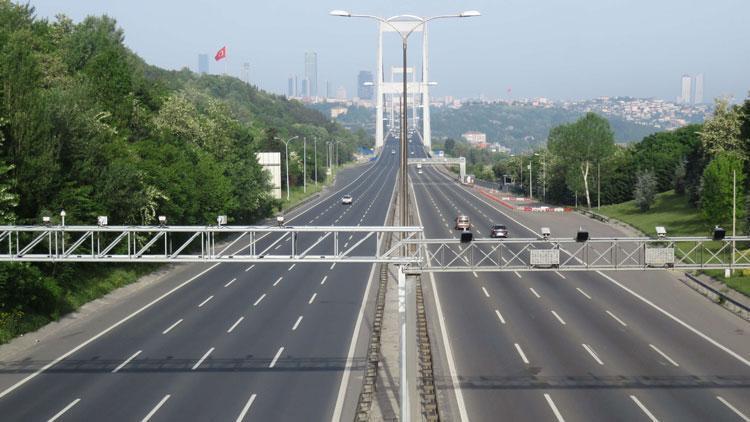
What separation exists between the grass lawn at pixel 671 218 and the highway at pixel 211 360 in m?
19.2

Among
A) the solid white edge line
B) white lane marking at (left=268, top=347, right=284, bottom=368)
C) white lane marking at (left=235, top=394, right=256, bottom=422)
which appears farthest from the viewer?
white lane marking at (left=268, top=347, right=284, bottom=368)

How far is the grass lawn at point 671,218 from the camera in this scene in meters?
45.3

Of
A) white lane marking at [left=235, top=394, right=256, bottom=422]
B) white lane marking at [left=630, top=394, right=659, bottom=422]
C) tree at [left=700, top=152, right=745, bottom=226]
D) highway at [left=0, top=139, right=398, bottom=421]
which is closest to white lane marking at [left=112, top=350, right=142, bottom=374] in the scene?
highway at [left=0, top=139, right=398, bottom=421]

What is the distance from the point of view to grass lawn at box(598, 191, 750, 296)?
4534 cm

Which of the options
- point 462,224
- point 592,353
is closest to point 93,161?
point 592,353

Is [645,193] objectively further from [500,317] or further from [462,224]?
[500,317]

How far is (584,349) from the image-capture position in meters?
30.0

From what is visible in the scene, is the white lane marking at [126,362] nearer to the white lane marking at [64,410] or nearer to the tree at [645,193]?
the white lane marking at [64,410]

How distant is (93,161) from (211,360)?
19560 mm

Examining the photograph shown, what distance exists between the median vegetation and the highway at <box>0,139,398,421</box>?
3150mm

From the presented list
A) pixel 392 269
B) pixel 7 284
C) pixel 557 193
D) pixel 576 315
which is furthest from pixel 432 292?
pixel 557 193

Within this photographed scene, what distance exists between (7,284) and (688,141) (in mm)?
92373

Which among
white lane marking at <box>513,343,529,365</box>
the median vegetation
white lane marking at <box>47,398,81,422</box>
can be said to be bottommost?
white lane marking at <box>513,343,529,365</box>

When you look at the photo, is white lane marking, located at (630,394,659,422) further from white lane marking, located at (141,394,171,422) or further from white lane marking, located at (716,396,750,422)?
white lane marking, located at (141,394,171,422)
